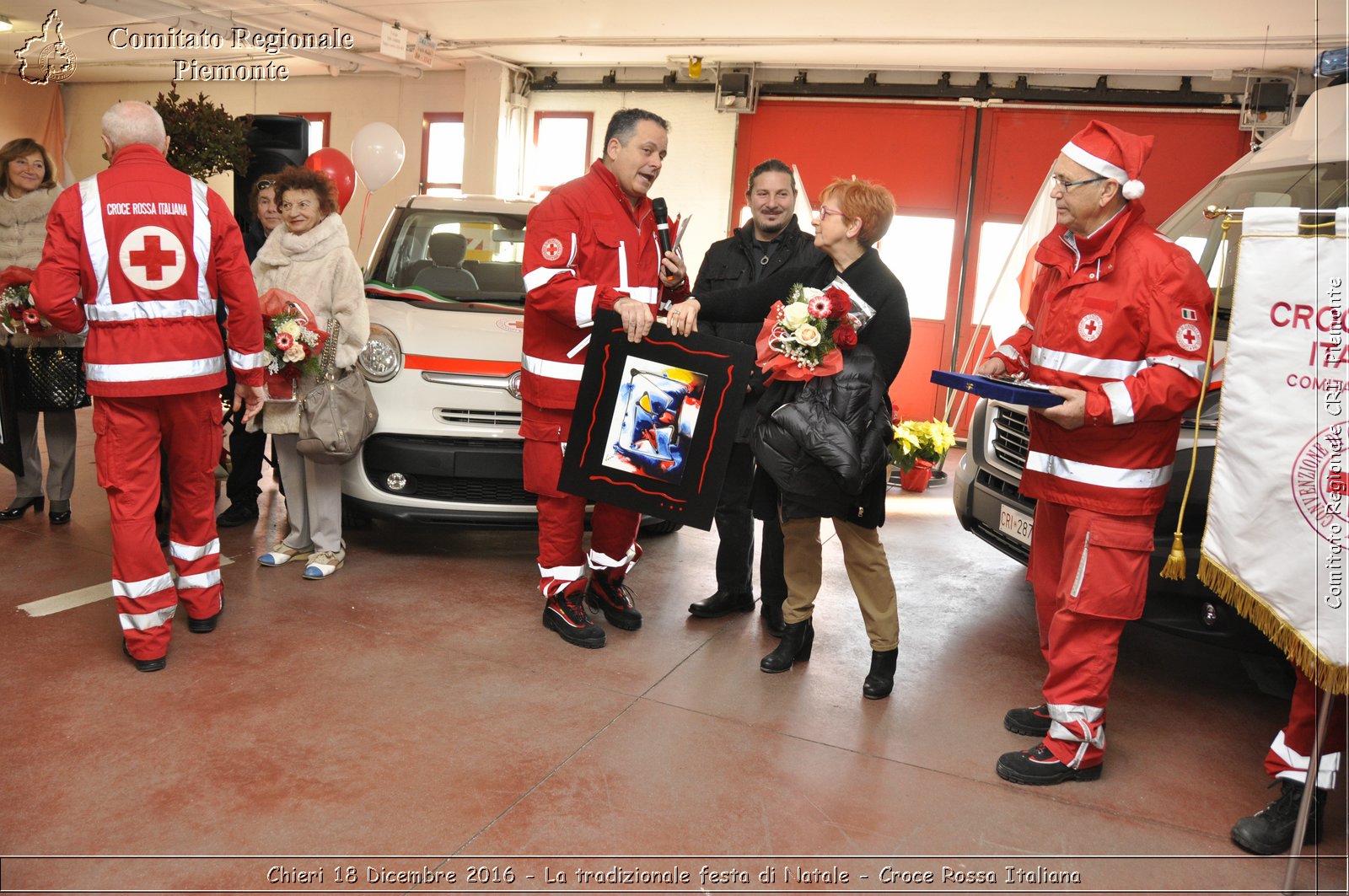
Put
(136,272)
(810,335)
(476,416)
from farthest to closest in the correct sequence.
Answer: (476,416) → (136,272) → (810,335)

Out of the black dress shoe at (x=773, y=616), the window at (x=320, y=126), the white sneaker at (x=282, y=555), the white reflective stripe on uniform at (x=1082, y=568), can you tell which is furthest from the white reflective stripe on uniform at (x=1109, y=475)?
the window at (x=320, y=126)

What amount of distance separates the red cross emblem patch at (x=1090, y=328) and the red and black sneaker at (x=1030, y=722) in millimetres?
1329

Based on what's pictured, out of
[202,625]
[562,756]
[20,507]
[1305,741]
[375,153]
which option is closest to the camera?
[1305,741]

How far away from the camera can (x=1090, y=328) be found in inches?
123

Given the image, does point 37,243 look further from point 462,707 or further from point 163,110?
point 462,707

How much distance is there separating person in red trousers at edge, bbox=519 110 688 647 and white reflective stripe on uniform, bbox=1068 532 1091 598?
1.66 m

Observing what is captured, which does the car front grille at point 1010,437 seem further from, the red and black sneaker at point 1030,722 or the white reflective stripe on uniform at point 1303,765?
the white reflective stripe on uniform at point 1303,765

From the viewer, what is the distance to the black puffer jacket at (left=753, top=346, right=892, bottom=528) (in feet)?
11.5

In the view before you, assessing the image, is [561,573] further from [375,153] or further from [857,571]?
[375,153]

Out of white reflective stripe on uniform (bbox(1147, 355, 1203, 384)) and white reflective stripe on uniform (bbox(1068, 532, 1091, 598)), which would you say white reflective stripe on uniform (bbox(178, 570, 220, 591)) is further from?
white reflective stripe on uniform (bbox(1147, 355, 1203, 384))

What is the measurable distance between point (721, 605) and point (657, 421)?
109 centimetres

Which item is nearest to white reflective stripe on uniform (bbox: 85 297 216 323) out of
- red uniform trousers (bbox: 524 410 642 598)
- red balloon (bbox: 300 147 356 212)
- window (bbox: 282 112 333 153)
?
red uniform trousers (bbox: 524 410 642 598)

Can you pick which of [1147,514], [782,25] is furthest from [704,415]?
[782,25]

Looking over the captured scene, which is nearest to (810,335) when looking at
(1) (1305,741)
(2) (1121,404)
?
(2) (1121,404)
